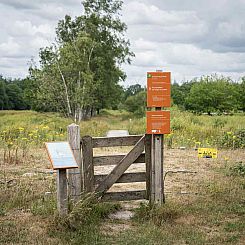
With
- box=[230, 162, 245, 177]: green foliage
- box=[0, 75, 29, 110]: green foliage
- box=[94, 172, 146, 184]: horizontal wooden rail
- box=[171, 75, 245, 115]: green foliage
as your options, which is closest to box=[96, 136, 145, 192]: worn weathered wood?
box=[94, 172, 146, 184]: horizontal wooden rail

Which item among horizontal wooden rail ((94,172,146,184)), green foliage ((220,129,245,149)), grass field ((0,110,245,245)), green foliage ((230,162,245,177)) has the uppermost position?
horizontal wooden rail ((94,172,146,184))

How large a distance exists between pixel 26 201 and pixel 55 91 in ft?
104

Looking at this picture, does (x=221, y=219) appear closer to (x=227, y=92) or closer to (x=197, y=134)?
(x=197, y=134)

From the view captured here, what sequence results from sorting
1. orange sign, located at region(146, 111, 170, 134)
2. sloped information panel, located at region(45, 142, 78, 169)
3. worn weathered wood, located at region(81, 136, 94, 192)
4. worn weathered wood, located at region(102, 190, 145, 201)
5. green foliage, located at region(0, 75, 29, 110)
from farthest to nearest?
green foliage, located at region(0, 75, 29, 110) < worn weathered wood, located at region(102, 190, 145, 201) < orange sign, located at region(146, 111, 170, 134) < worn weathered wood, located at region(81, 136, 94, 192) < sloped information panel, located at region(45, 142, 78, 169)

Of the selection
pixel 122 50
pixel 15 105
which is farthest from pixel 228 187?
pixel 15 105

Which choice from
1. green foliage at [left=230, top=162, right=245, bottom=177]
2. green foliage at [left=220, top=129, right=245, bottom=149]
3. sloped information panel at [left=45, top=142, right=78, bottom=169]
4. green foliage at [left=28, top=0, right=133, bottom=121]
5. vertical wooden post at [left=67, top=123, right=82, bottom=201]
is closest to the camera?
sloped information panel at [left=45, top=142, right=78, bottom=169]

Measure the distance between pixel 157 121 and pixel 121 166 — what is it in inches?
39.1

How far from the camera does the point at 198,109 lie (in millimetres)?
49500

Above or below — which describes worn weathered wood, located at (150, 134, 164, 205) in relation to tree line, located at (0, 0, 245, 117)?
below

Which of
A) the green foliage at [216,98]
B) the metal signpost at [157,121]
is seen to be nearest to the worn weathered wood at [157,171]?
the metal signpost at [157,121]

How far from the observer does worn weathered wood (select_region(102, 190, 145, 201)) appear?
23.9ft

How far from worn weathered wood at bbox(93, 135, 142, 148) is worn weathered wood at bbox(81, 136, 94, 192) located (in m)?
0.15

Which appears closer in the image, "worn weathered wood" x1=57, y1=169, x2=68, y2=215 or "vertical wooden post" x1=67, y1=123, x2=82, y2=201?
"worn weathered wood" x1=57, y1=169, x2=68, y2=215

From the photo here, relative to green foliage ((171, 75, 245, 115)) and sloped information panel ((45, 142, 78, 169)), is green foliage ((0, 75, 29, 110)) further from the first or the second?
sloped information panel ((45, 142, 78, 169))
